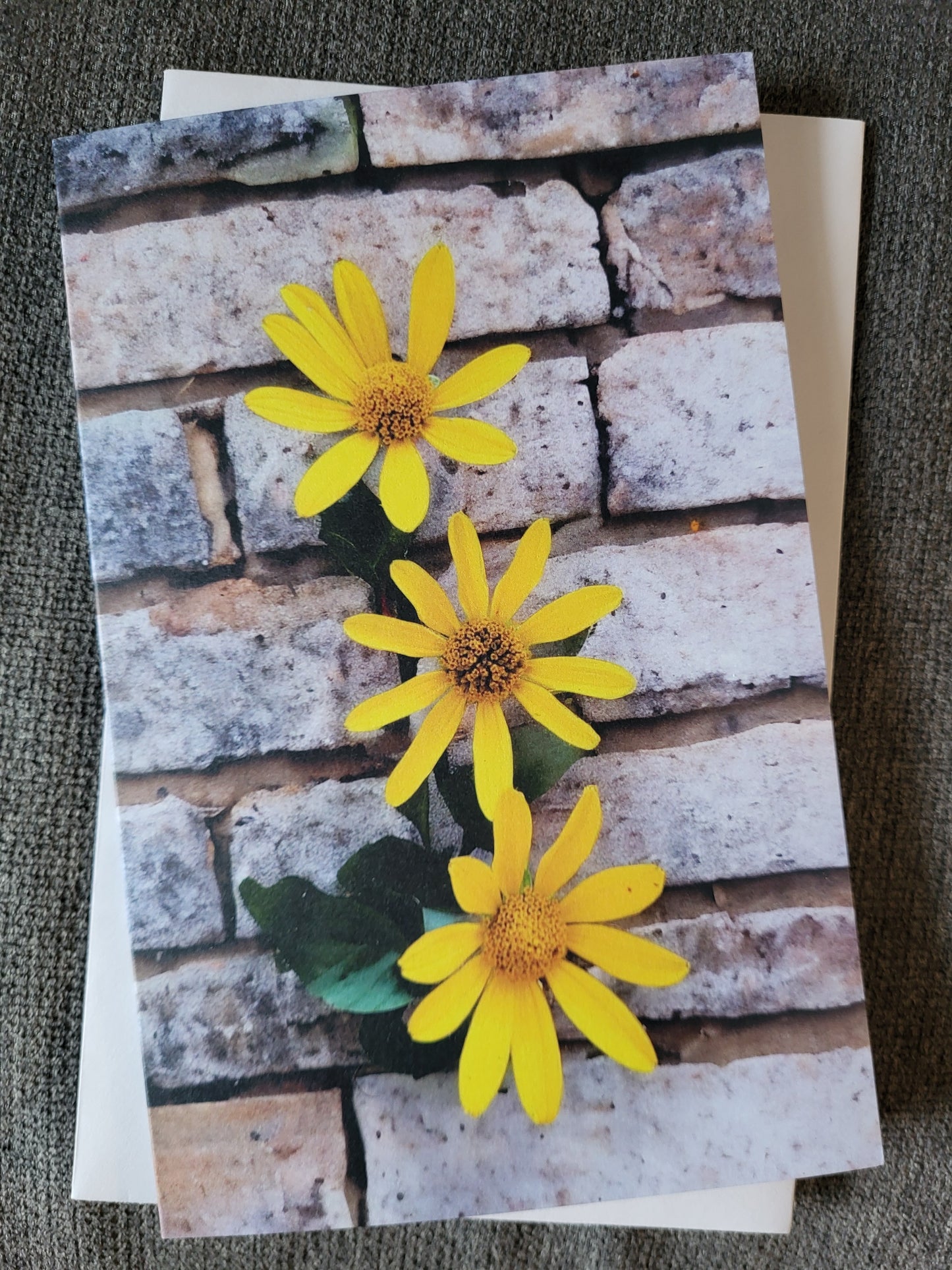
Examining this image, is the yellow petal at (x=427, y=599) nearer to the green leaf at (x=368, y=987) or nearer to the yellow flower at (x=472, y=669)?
the yellow flower at (x=472, y=669)

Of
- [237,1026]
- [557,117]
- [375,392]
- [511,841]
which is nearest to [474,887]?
[511,841]

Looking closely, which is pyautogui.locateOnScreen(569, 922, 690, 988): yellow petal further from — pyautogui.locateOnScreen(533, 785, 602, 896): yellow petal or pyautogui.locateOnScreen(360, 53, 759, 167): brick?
pyautogui.locateOnScreen(360, 53, 759, 167): brick

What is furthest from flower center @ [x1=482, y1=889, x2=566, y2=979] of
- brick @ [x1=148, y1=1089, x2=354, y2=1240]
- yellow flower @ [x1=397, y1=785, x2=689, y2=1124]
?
brick @ [x1=148, y1=1089, x2=354, y2=1240]

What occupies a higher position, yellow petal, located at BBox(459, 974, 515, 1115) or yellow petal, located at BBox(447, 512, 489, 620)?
yellow petal, located at BBox(447, 512, 489, 620)

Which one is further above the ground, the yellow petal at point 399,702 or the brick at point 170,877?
the yellow petal at point 399,702

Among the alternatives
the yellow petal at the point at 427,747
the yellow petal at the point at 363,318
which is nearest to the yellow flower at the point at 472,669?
the yellow petal at the point at 427,747

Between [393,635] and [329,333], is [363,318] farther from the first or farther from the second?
[393,635]

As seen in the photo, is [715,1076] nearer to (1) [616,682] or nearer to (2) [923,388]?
(1) [616,682]
